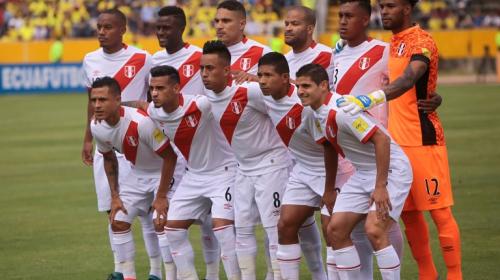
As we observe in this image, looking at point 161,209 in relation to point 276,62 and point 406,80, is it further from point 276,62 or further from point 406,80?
point 406,80

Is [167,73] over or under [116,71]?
over

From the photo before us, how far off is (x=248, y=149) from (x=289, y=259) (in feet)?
3.79

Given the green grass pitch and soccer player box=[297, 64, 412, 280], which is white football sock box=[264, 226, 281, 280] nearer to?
soccer player box=[297, 64, 412, 280]

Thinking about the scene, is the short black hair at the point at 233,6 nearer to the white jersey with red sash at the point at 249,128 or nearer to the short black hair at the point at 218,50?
the short black hair at the point at 218,50

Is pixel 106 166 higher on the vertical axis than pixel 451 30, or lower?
higher

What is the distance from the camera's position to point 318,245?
9.96 metres

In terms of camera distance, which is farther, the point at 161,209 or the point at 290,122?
the point at 161,209

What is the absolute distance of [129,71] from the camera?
36.8ft

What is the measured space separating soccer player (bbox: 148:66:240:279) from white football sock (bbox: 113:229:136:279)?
689 mm

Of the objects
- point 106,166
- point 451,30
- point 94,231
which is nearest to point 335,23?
point 451,30

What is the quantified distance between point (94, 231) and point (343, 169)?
5455mm

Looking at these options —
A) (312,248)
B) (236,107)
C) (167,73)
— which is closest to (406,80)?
(236,107)

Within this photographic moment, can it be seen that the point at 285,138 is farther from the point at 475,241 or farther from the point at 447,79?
the point at 447,79

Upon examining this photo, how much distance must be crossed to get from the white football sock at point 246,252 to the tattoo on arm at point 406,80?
6.51 ft
